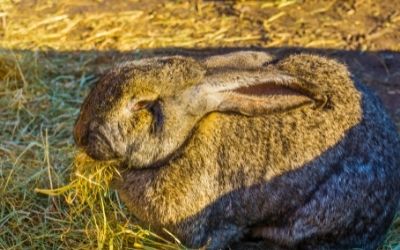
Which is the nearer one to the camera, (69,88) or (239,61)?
(239,61)

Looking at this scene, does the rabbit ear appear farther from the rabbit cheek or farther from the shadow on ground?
the shadow on ground

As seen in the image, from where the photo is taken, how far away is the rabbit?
5.08 meters

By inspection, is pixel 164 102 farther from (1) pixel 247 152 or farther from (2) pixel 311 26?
(2) pixel 311 26

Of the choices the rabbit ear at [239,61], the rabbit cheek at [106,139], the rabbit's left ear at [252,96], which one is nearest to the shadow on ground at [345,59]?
the rabbit ear at [239,61]

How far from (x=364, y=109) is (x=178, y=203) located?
120cm

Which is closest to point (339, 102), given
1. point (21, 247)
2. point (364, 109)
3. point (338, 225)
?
point (364, 109)

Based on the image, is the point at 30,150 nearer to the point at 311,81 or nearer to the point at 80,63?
the point at 80,63

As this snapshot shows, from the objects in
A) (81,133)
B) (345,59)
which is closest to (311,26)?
(345,59)

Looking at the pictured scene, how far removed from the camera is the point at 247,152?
5250 mm

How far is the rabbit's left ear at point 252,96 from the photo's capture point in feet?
16.6

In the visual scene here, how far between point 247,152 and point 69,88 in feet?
9.45

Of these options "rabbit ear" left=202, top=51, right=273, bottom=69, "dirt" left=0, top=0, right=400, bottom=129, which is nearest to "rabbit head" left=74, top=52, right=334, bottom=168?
"rabbit ear" left=202, top=51, right=273, bottom=69

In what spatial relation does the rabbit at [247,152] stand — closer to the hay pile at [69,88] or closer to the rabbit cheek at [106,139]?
the rabbit cheek at [106,139]

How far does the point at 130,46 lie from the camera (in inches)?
328
